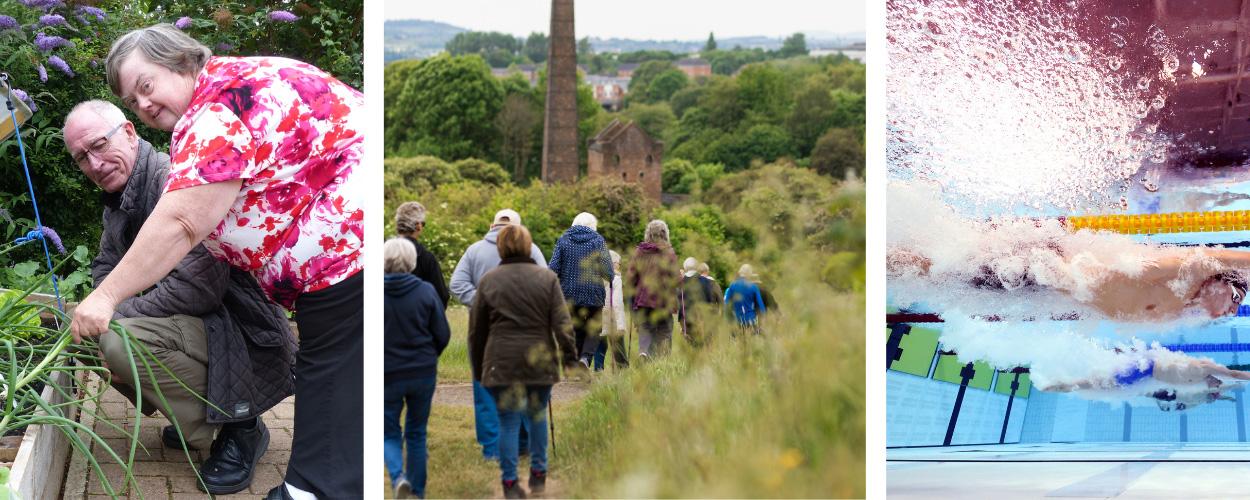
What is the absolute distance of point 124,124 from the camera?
122 inches

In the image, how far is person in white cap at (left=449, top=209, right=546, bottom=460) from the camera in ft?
9.55

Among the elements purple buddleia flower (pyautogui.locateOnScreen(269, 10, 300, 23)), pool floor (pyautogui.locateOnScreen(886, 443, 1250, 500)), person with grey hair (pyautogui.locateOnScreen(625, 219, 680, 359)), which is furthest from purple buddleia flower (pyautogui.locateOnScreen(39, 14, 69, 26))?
pool floor (pyautogui.locateOnScreen(886, 443, 1250, 500))

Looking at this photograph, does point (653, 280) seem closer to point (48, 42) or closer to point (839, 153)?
point (839, 153)

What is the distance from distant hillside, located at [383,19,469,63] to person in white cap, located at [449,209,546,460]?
473 millimetres

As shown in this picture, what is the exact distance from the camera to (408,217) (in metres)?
2.86

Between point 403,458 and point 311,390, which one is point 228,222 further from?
point 403,458

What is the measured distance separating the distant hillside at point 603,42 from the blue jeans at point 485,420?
90 centimetres

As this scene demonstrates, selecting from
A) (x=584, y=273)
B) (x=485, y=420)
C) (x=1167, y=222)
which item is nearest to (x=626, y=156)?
(x=584, y=273)

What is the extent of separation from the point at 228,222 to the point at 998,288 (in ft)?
6.84

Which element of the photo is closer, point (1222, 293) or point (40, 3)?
point (1222, 293)

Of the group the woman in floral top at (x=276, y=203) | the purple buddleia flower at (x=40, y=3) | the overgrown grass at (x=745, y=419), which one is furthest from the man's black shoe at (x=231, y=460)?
the purple buddleia flower at (x=40, y=3)

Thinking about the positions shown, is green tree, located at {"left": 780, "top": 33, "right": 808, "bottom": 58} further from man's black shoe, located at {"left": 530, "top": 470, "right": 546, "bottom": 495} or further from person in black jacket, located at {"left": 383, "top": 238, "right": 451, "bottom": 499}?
man's black shoe, located at {"left": 530, "top": 470, "right": 546, "bottom": 495}

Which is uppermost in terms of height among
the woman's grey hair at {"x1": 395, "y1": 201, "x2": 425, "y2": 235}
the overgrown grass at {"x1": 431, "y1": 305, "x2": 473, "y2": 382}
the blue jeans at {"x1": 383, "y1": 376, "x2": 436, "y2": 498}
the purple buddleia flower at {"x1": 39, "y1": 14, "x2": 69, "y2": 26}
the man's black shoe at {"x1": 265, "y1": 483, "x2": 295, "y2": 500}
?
the purple buddleia flower at {"x1": 39, "y1": 14, "x2": 69, "y2": 26}

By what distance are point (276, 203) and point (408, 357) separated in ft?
1.75
